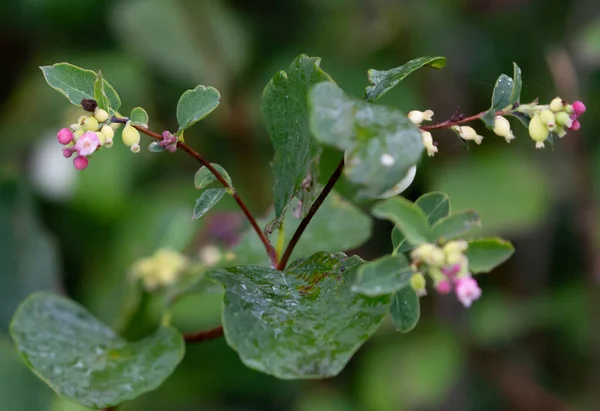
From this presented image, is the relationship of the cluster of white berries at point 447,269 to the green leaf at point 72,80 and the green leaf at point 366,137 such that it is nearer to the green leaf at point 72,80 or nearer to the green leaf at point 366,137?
the green leaf at point 366,137

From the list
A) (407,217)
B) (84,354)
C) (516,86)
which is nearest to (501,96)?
(516,86)

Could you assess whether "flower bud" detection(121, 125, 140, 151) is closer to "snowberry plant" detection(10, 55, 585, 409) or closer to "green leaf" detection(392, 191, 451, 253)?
"snowberry plant" detection(10, 55, 585, 409)

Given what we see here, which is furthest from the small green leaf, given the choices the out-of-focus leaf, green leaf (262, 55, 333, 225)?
the out-of-focus leaf

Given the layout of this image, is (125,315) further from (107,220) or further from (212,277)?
(107,220)

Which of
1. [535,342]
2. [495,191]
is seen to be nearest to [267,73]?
[495,191]

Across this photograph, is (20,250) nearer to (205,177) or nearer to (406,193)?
(205,177)

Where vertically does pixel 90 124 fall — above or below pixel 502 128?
above

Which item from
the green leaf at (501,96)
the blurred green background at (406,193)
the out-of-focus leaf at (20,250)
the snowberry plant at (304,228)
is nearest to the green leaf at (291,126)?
the snowberry plant at (304,228)
